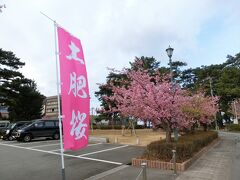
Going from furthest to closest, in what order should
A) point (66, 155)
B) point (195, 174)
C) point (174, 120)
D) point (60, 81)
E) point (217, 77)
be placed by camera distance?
point (217, 77), point (66, 155), point (174, 120), point (195, 174), point (60, 81)

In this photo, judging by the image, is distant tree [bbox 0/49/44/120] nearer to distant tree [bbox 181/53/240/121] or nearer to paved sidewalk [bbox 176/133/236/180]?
distant tree [bbox 181/53/240/121]

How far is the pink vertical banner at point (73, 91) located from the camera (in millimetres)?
5281

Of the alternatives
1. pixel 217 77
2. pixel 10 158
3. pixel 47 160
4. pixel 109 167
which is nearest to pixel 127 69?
pixel 109 167

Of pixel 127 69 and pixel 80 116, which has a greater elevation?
pixel 127 69

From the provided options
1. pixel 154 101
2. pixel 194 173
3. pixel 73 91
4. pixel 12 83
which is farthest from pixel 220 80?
pixel 73 91

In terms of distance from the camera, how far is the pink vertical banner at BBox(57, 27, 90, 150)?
5.28 m

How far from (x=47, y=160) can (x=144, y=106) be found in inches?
194

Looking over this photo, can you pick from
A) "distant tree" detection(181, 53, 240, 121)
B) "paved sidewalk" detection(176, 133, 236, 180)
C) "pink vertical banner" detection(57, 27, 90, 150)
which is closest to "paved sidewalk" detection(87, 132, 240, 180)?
"paved sidewalk" detection(176, 133, 236, 180)

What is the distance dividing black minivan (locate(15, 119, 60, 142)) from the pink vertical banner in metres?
18.3

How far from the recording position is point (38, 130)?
23.6 metres

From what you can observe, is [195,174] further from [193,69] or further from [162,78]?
[193,69]

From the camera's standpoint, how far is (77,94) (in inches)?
221

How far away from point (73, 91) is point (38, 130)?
19.3m

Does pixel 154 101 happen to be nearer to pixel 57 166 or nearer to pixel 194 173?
pixel 194 173
